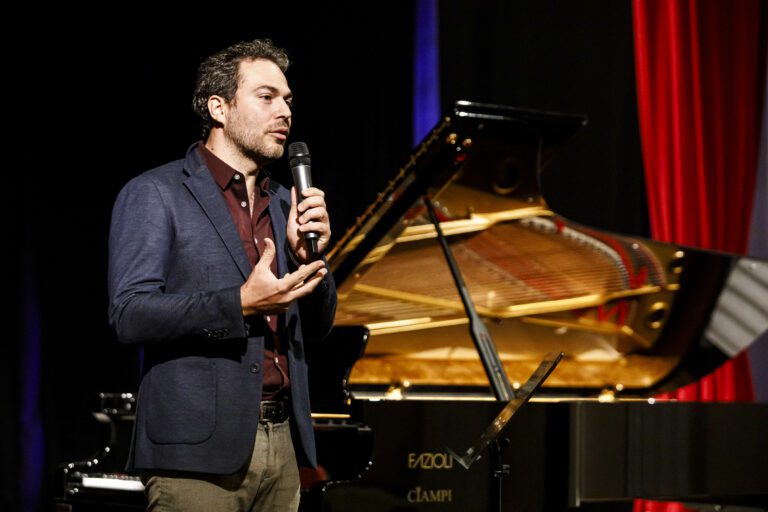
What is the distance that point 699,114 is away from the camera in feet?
17.2

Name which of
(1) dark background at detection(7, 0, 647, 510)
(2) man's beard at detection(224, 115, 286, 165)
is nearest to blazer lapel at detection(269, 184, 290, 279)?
(2) man's beard at detection(224, 115, 286, 165)

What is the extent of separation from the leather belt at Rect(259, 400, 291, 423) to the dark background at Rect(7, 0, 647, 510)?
136 inches

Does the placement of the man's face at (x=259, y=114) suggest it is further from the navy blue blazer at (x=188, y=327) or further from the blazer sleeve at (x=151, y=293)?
the blazer sleeve at (x=151, y=293)

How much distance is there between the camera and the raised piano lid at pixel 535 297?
11.9 feet

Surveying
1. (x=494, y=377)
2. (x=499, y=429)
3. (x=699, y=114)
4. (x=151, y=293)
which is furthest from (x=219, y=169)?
(x=699, y=114)

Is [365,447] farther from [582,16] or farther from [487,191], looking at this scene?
[582,16]

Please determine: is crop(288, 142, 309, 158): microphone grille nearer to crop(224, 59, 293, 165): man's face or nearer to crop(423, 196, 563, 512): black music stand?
crop(224, 59, 293, 165): man's face

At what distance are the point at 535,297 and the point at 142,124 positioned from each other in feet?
8.78

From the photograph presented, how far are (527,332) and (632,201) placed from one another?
1.79 m

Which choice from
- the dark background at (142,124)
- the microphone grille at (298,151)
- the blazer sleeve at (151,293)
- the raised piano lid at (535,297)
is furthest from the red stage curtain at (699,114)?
the blazer sleeve at (151,293)

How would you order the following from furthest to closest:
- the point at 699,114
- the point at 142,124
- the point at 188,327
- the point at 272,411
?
1. the point at 142,124
2. the point at 699,114
3. the point at 272,411
4. the point at 188,327

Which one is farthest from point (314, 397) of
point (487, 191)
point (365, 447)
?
point (487, 191)

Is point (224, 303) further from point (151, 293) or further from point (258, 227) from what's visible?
point (258, 227)

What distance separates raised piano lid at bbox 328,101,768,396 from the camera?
3635mm
